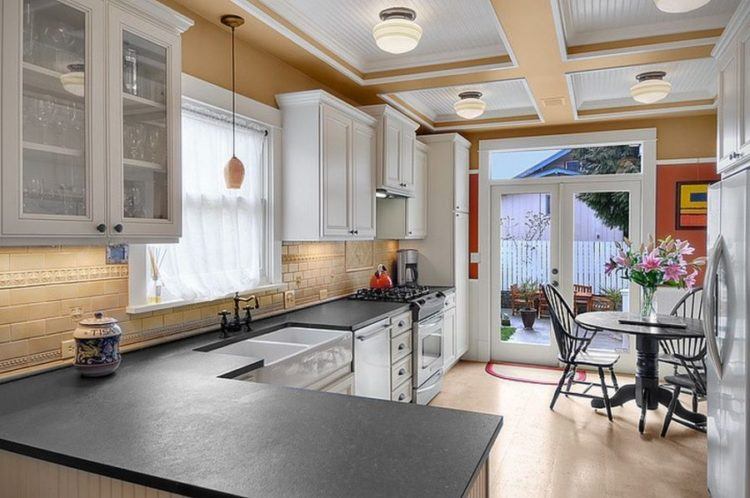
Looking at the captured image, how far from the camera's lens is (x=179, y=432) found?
4.52ft

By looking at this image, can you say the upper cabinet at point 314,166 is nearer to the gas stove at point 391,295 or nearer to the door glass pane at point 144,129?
the gas stove at point 391,295

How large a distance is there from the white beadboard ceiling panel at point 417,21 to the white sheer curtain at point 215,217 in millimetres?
722

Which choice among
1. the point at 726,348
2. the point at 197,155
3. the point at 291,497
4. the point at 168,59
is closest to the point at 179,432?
the point at 291,497

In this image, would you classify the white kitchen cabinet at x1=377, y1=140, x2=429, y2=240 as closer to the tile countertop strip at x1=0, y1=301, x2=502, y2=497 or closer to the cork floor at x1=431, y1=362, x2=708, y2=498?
the cork floor at x1=431, y1=362, x2=708, y2=498

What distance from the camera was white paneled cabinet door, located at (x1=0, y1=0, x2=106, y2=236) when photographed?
1.54 metres

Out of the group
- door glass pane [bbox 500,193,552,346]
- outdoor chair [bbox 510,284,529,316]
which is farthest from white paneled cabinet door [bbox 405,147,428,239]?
outdoor chair [bbox 510,284,529,316]

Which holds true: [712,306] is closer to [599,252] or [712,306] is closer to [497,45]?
[497,45]

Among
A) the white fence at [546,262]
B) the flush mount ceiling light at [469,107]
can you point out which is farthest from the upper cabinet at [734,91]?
the white fence at [546,262]

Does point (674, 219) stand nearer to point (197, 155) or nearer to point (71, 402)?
point (197, 155)

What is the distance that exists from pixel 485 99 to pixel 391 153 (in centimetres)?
118

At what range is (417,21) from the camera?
124 inches

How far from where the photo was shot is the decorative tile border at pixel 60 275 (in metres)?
1.87

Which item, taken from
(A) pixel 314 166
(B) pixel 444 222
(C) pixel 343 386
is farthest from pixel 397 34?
(B) pixel 444 222

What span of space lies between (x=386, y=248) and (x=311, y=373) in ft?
9.44
